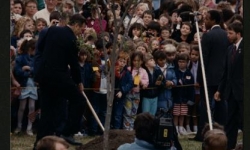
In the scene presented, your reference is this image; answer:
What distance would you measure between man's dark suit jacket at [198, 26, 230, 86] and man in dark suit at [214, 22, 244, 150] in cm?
111

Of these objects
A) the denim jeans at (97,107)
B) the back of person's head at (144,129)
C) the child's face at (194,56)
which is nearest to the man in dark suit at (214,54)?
the child's face at (194,56)

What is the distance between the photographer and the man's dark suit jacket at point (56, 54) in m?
12.8

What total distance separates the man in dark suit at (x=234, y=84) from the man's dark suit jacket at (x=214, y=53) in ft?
3.64

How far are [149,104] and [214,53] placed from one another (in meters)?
1.69

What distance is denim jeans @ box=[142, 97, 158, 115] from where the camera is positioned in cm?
1560

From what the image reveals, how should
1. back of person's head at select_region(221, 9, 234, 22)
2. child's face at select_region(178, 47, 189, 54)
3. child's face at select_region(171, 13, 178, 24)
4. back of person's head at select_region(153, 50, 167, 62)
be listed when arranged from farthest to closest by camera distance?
child's face at select_region(171, 13, 178, 24) < back of person's head at select_region(221, 9, 234, 22) < child's face at select_region(178, 47, 189, 54) < back of person's head at select_region(153, 50, 167, 62)

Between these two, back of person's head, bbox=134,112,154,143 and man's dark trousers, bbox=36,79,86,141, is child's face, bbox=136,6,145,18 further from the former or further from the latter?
back of person's head, bbox=134,112,154,143

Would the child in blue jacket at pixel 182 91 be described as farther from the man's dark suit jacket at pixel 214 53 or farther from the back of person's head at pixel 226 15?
the back of person's head at pixel 226 15

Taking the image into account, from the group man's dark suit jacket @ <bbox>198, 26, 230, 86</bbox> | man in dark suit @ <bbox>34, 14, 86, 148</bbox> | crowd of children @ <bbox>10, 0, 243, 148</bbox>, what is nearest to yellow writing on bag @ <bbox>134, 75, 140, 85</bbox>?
crowd of children @ <bbox>10, 0, 243, 148</bbox>

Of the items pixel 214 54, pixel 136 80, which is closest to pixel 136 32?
pixel 136 80

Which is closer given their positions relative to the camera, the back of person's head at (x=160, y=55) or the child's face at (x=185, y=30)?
the back of person's head at (x=160, y=55)

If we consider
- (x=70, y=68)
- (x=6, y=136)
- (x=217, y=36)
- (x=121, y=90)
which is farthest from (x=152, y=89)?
(x=6, y=136)

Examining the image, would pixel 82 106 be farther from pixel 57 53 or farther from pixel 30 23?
pixel 30 23

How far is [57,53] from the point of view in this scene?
1284 centimetres
